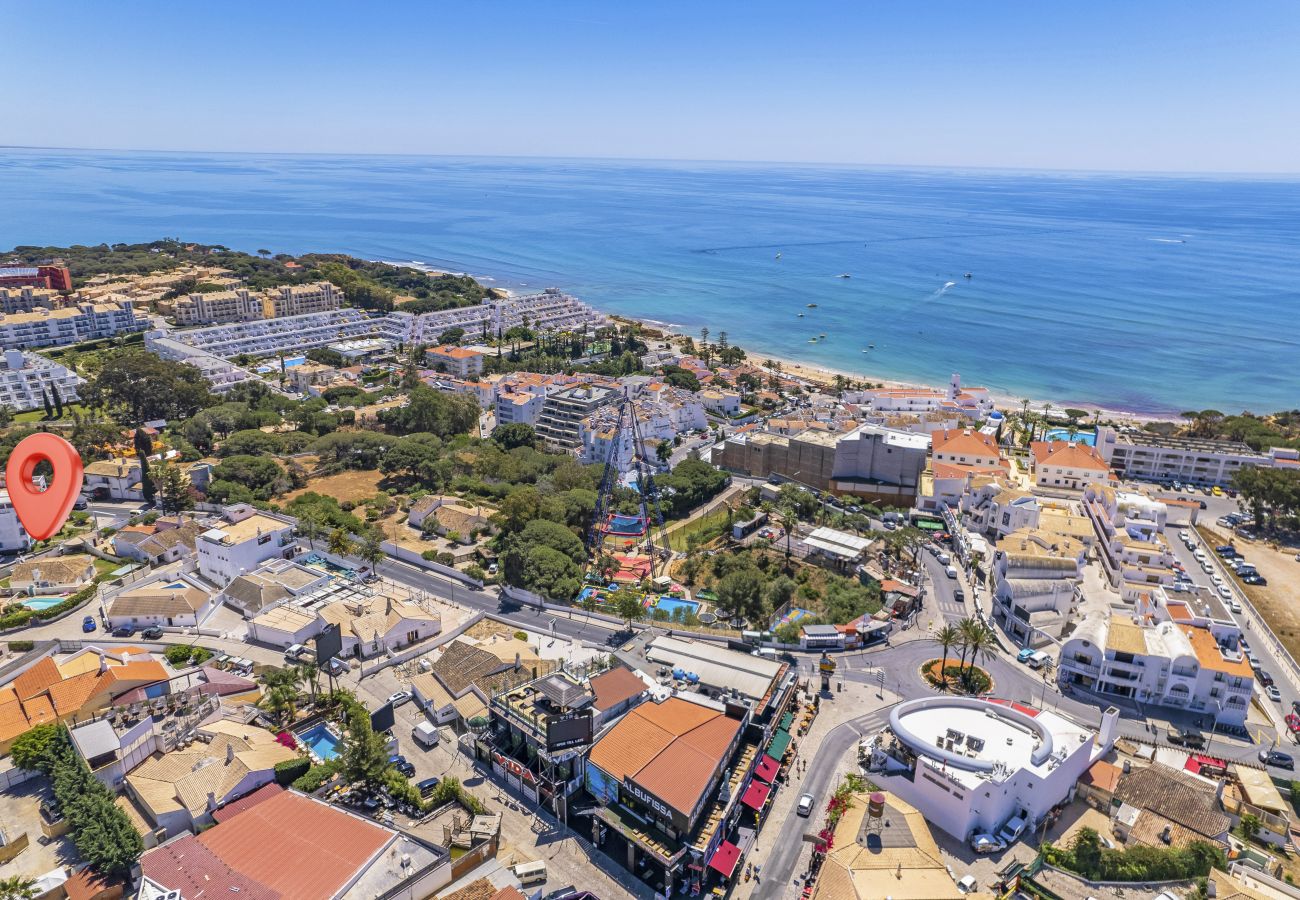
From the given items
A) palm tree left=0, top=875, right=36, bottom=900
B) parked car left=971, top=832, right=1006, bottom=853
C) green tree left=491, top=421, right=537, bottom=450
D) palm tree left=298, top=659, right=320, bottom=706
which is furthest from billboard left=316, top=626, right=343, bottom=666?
green tree left=491, top=421, right=537, bottom=450

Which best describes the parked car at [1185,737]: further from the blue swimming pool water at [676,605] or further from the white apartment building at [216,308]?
the white apartment building at [216,308]

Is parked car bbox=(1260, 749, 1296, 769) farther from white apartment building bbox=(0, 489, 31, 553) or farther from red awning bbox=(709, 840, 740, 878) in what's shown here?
white apartment building bbox=(0, 489, 31, 553)

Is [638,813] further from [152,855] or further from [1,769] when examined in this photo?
[1,769]

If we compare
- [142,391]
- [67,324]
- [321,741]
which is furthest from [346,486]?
[67,324]

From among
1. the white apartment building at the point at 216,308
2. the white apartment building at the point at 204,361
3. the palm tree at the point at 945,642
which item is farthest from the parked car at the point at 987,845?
the white apartment building at the point at 216,308

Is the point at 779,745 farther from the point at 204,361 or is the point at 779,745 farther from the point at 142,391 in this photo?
the point at 204,361

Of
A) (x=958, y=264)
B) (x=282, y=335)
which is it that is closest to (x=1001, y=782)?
(x=282, y=335)
